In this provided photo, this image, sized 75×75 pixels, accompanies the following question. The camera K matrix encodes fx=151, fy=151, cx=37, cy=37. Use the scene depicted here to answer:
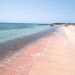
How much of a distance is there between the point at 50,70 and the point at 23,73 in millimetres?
1202

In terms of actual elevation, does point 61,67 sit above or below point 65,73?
above

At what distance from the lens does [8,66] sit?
7.73m

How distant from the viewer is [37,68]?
697cm

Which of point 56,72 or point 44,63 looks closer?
point 56,72

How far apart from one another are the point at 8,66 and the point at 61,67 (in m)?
2.69

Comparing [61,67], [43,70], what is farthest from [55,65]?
[43,70]

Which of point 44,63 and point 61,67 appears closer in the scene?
point 61,67

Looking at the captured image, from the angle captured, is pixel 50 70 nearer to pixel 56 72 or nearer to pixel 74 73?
pixel 56 72

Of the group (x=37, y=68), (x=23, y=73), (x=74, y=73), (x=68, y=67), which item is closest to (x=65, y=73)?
(x=74, y=73)

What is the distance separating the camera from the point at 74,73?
6309 mm

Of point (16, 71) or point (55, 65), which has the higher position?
point (55, 65)

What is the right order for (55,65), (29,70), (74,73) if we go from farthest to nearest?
(55,65), (29,70), (74,73)

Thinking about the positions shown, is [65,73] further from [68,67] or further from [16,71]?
[16,71]

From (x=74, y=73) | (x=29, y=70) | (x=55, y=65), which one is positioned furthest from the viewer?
(x=55, y=65)
